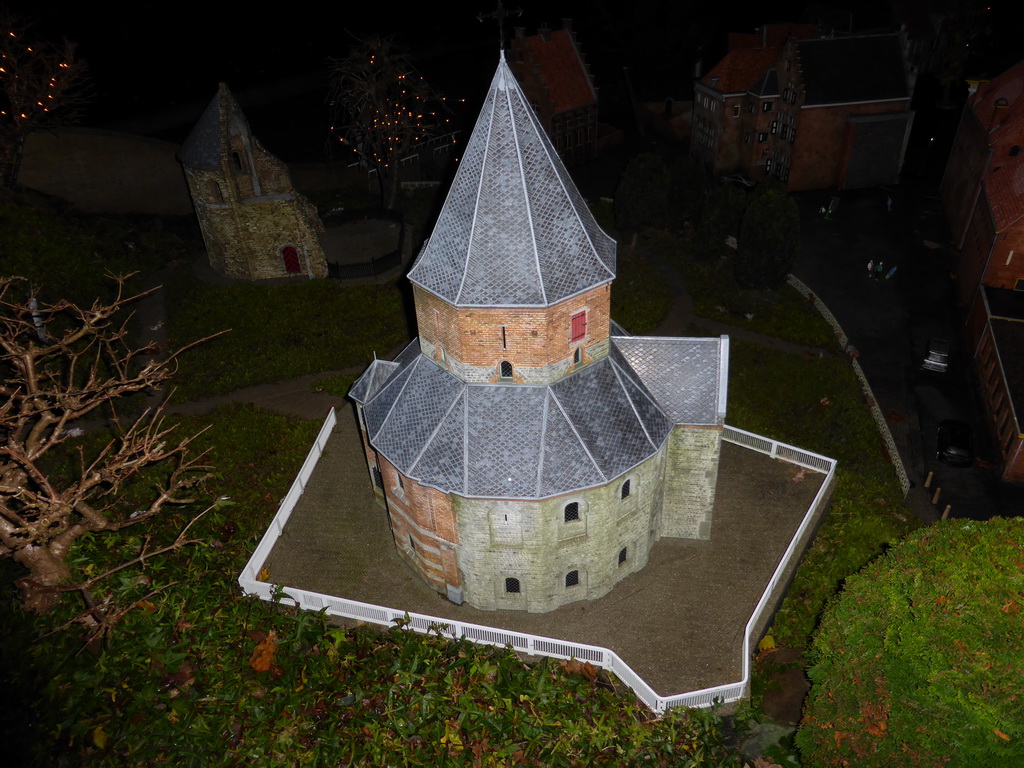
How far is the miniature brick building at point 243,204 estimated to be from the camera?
49.7 m

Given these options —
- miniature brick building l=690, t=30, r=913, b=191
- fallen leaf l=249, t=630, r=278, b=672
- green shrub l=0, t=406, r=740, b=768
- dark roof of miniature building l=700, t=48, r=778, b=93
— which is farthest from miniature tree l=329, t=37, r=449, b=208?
fallen leaf l=249, t=630, r=278, b=672

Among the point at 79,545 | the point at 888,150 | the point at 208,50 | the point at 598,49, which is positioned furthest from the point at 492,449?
the point at 598,49

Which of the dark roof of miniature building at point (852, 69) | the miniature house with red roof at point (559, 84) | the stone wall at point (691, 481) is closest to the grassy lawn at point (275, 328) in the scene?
the stone wall at point (691, 481)

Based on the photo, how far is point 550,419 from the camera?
27.8 meters

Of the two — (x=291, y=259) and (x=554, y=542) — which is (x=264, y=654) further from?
(x=291, y=259)

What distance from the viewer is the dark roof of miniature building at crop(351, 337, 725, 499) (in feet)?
89.9

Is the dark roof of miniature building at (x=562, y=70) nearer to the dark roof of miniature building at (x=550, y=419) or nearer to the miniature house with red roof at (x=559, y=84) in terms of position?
the miniature house with red roof at (x=559, y=84)

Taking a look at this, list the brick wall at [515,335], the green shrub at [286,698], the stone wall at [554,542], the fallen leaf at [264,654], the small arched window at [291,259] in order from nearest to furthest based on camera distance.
Result: the green shrub at [286,698] < the brick wall at [515,335] < the stone wall at [554,542] < the fallen leaf at [264,654] < the small arched window at [291,259]

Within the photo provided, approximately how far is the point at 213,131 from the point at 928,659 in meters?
48.8

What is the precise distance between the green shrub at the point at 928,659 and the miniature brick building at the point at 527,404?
837 cm

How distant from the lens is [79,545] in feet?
107

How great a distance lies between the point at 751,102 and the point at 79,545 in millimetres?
63319

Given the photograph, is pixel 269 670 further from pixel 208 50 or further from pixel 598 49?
pixel 598 49

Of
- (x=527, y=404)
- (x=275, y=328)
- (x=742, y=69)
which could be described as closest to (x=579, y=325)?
(x=527, y=404)
